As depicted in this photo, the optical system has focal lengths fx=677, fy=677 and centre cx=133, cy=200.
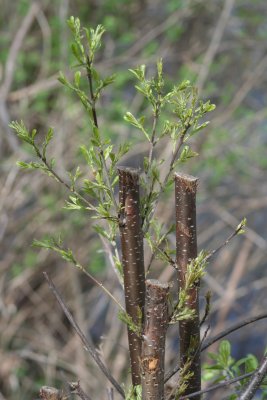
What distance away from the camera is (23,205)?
192 inches

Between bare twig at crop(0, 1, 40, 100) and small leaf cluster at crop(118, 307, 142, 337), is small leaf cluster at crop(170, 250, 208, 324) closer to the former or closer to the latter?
small leaf cluster at crop(118, 307, 142, 337)

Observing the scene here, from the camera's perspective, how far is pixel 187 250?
1.08 m

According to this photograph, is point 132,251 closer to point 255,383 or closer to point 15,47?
point 255,383

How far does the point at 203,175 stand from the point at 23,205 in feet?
4.37

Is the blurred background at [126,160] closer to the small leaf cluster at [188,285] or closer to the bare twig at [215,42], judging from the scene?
the bare twig at [215,42]

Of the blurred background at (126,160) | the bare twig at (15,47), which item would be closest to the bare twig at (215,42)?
the blurred background at (126,160)

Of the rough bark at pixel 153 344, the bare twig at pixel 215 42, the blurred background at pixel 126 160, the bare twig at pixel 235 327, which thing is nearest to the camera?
the rough bark at pixel 153 344

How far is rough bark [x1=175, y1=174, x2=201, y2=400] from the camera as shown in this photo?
1.07 meters

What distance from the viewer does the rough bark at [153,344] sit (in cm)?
97

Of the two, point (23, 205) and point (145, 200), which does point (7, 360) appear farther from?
point (145, 200)

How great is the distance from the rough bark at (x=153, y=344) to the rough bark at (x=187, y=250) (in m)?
0.08

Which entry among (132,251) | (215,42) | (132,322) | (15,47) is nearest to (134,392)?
(132,322)

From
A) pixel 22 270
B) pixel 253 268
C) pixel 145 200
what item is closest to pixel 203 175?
pixel 253 268

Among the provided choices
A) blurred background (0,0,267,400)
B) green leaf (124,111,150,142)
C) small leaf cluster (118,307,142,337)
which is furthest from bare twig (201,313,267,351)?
blurred background (0,0,267,400)
